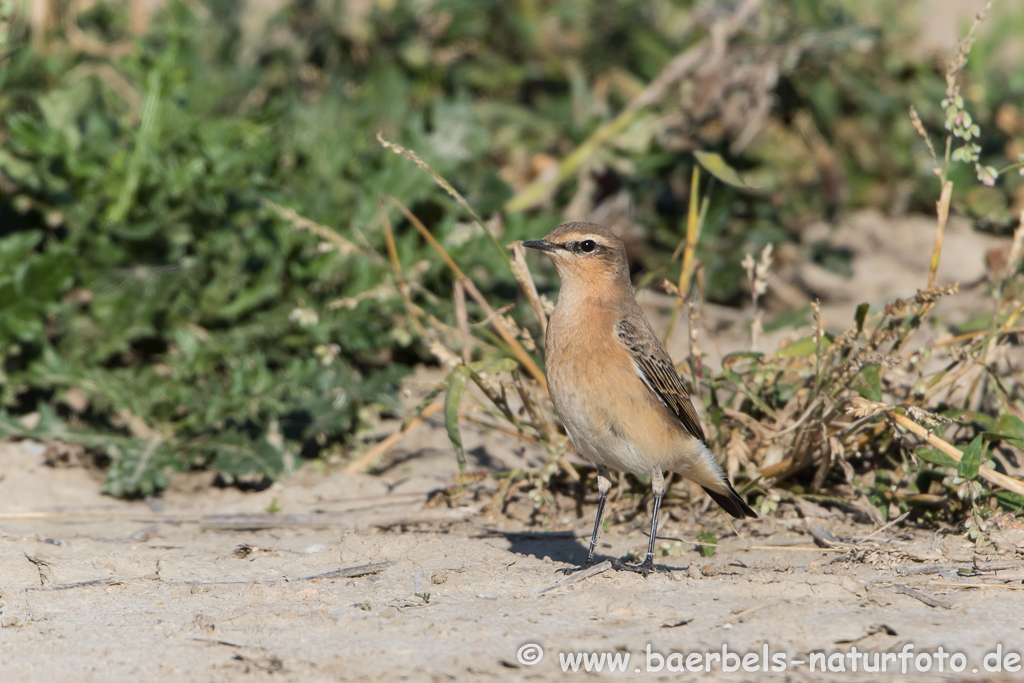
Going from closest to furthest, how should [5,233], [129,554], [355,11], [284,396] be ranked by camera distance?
1. [129,554]
2. [284,396]
3. [5,233]
4. [355,11]

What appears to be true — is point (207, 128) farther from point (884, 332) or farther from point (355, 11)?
point (884, 332)

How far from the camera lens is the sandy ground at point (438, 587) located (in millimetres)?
3439

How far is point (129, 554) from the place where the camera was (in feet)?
15.3

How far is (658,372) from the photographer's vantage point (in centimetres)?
481

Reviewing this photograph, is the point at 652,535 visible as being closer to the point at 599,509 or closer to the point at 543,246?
the point at 599,509

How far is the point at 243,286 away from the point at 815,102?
195 inches

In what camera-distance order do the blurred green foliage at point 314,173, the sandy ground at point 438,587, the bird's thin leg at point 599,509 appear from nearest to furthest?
the sandy ground at point 438,587
the bird's thin leg at point 599,509
the blurred green foliage at point 314,173

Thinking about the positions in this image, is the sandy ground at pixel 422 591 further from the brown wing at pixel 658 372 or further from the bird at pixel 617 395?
the brown wing at pixel 658 372

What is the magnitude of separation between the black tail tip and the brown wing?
0.98 ft

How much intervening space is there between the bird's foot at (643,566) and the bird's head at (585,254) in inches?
52.9

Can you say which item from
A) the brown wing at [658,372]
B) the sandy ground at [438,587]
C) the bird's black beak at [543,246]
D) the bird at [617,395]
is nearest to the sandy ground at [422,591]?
the sandy ground at [438,587]

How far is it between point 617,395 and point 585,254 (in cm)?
79

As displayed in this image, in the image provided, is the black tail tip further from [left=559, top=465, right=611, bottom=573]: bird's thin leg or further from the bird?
[left=559, top=465, right=611, bottom=573]: bird's thin leg

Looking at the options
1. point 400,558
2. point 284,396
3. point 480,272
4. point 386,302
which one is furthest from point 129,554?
point 480,272
